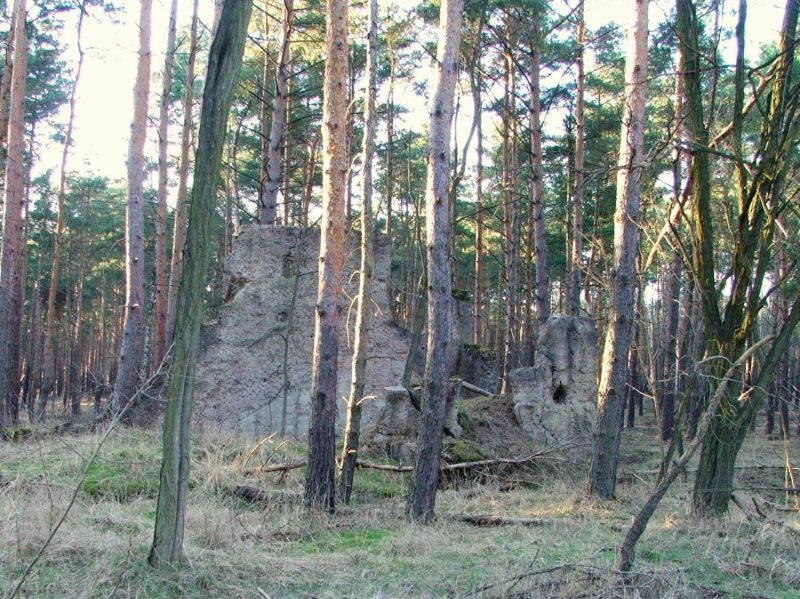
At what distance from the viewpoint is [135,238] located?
13.8 meters

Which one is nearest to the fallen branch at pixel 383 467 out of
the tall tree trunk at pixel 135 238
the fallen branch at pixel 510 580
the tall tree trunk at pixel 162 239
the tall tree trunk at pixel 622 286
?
the tall tree trunk at pixel 622 286

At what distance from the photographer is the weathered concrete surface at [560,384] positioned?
1382 centimetres

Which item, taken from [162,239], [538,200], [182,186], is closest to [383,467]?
[538,200]

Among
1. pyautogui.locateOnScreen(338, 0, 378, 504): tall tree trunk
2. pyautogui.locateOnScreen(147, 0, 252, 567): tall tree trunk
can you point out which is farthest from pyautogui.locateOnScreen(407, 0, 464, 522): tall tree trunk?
pyautogui.locateOnScreen(147, 0, 252, 567): tall tree trunk

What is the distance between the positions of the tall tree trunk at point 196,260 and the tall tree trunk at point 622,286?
6.02 m

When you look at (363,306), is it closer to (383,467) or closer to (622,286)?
(383,467)

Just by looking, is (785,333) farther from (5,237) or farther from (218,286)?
(218,286)

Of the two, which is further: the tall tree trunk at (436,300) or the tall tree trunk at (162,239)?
the tall tree trunk at (162,239)

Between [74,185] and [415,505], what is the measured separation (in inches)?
1162

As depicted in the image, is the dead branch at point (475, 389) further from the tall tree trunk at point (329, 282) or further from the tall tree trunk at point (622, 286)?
the tall tree trunk at point (329, 282)

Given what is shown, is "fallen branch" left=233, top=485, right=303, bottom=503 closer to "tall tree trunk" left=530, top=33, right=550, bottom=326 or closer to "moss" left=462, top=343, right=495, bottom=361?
"tall tree trunk" left=530, top=33, right=550, bottom=326

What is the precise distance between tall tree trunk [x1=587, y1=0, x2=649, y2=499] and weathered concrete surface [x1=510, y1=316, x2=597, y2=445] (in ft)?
13.8

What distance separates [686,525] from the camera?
718 cm

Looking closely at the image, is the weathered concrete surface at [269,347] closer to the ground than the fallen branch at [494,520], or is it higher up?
higher up
